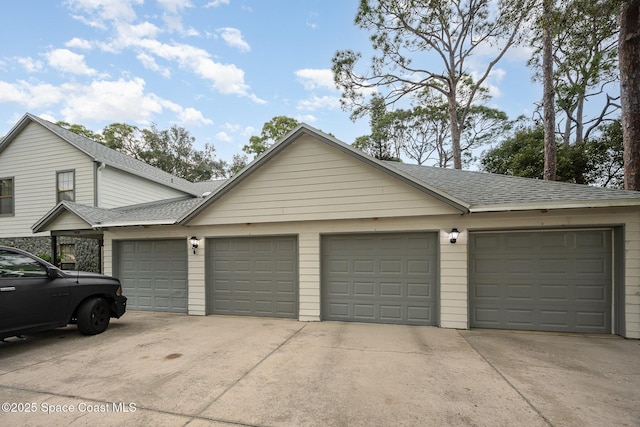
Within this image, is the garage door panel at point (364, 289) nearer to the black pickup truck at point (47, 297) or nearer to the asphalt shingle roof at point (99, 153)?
the black pickup truck at point (47, 297)

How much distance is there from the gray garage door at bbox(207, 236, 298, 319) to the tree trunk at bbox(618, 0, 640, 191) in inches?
378

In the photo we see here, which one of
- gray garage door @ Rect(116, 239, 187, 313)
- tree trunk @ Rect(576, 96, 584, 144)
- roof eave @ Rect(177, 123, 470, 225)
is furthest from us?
tree trunk @ Rect(576, 96, 584, 144)

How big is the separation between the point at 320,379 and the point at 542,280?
5026 millimetres

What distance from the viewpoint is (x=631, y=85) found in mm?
7488

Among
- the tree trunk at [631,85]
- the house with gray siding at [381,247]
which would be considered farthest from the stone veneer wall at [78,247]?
the tree trunk at [631,85]

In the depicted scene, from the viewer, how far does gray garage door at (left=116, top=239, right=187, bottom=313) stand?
7.43 m

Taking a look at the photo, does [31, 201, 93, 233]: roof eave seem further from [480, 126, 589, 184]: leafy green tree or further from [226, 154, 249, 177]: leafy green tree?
[226, 154, 249, 177]: leafy green tree

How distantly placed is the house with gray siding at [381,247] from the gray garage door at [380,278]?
2 cm

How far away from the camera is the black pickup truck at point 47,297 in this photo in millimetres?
4203

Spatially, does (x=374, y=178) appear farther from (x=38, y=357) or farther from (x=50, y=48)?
(x=50, y=48)

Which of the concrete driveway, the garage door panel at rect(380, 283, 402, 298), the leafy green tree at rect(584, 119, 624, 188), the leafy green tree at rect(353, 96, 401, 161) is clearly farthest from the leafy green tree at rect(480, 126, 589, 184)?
the garage door panel at rect(380, 283, 402, 298)

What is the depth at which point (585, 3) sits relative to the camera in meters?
6.36

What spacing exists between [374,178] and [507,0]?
39.0 feet

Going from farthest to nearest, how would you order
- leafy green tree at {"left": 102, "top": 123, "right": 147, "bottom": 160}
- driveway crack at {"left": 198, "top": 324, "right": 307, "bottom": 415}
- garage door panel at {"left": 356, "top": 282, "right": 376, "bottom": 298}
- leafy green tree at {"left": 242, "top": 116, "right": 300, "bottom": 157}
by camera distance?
leafy green tree at {"left": 242, "top": 116, "right": 300, "bottom": 157} < leafy green tree at {"left": 102, "top": 123, "right": 147, "bottom": 160} < garage door panel at {"left": 356, "top": 282, "right": 376, "bottom": 298} < driveway crack at {"left": 198, "top": 324, "right": 307, "bottom": 415}
